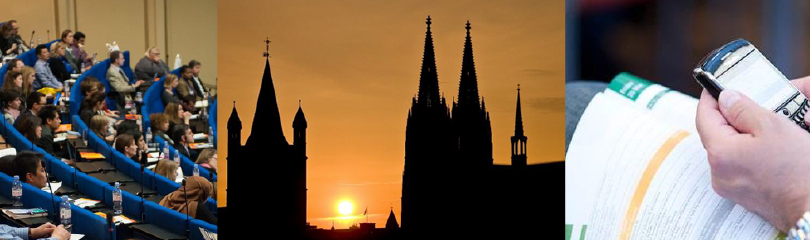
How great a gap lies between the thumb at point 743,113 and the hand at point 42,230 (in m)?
2.51

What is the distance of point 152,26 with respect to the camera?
11.9 feet

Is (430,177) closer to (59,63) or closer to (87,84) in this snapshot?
(87,84)

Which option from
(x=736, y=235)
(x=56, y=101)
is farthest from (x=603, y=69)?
(x=56, y=101)

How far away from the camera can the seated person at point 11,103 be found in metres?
3.64

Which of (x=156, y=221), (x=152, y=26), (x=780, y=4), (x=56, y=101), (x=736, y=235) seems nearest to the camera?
(x=736, y=235)

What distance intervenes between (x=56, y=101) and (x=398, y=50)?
8.20 ft

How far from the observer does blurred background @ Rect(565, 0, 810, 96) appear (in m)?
1.88

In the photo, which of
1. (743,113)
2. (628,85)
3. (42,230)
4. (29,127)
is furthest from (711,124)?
(29,127)

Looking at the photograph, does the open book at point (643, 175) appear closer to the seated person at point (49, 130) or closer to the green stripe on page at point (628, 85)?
the green stripe on page at point (628, 85)

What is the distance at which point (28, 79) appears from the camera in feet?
13.1

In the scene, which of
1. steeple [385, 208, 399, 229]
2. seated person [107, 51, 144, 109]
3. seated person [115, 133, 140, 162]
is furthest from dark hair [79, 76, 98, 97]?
steeple [385, 208, 399, 229]

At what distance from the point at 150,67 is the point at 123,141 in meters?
0.41

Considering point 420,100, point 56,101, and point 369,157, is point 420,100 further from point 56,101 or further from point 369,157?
point 56,101

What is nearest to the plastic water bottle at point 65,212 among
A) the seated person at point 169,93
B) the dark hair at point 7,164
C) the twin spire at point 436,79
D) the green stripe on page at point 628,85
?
the dark hair at point 7,164
